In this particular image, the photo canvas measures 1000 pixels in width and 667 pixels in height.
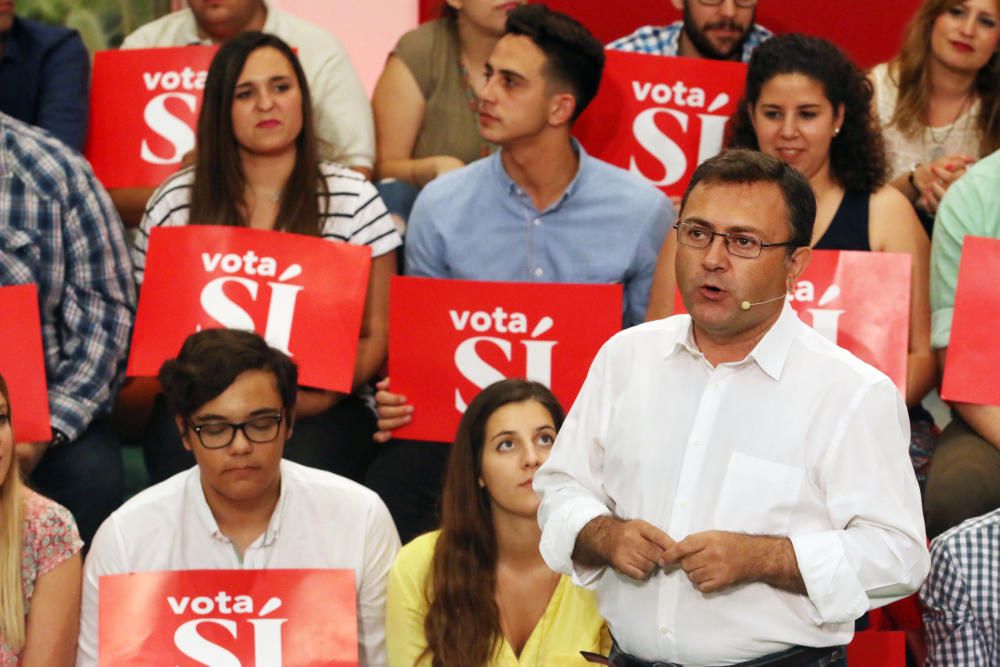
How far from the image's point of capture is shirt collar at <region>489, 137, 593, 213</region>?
4012 millimetres

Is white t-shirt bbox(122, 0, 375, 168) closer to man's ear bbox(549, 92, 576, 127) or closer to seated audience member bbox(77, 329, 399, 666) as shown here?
man's ear bbox(549, 92, 576, 127)

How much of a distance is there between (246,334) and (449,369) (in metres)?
0.55

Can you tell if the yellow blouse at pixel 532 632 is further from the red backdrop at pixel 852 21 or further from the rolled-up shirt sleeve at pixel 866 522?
the red backdrop at pixel 852 21

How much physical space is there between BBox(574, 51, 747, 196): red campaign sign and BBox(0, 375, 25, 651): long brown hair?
1937mm

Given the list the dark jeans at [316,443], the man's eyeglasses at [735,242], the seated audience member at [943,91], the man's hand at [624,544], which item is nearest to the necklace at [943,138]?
the seated audience member at [943,91]

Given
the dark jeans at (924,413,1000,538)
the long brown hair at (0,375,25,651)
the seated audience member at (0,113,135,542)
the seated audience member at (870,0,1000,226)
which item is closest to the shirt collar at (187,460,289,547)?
the long brown hair at (0,375,25,651)

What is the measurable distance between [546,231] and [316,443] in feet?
2.74

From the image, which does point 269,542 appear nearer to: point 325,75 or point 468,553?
point 468,553

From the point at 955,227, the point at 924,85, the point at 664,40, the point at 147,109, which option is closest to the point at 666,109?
the point at 664,40

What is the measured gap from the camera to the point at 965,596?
119 inches

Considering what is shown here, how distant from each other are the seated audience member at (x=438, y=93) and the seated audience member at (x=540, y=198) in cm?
39

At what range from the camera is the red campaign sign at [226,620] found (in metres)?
2.99

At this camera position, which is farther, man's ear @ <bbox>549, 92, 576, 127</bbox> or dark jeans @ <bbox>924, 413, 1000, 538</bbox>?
man's ear @ <bbox>549, 92, 576, 127</bbox>

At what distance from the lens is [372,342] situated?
12.8 feet
